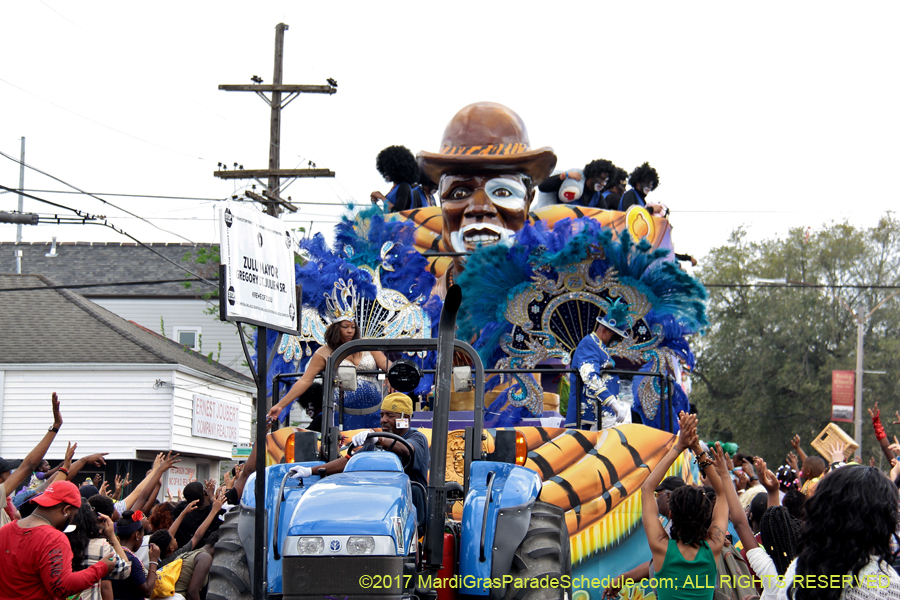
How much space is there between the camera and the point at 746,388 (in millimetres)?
37906

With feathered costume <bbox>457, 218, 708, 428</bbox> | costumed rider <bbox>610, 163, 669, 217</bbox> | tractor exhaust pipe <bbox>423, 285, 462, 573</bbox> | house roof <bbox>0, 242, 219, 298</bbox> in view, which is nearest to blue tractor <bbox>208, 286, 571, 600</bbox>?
tractor exhaust pipe <bbox>423, 285, 462, 573</bbox>

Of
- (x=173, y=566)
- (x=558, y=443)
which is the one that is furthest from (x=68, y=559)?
(x=558, y=443)

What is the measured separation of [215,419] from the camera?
24266 mm

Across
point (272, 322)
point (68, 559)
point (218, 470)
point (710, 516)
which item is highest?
point (272, 322)

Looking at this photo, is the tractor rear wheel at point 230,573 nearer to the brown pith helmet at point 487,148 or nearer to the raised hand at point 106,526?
the raised hand at point 106,526

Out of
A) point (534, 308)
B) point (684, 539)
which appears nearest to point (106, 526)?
point (684, 539)

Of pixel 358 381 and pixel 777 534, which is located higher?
pixel 358 381

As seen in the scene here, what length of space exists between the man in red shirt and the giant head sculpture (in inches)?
349

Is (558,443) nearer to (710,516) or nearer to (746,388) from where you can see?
(710,516)

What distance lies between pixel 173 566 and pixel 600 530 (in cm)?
404

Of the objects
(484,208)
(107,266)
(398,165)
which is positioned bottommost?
(107,266)

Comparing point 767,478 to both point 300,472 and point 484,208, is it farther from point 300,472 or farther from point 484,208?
point 484,208

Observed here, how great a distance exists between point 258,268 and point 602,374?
5.16 meters

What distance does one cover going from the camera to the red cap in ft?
15.9
